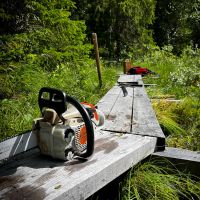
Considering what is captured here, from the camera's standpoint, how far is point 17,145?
1.95 m

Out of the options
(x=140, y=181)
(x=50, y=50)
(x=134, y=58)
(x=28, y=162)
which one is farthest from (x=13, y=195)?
(x=134, y=58)

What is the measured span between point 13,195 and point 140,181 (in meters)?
0.93

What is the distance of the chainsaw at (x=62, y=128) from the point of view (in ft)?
5.46

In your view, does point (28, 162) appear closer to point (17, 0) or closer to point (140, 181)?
point (140, 181)

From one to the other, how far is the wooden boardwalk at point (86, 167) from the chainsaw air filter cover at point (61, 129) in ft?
0.26

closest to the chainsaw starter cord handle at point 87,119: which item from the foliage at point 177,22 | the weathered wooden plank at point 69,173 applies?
the weathered wooden plank at point 69,173

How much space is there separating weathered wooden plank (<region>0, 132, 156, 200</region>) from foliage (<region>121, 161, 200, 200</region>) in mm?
111

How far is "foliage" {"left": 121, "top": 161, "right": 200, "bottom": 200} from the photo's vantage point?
1955 mm

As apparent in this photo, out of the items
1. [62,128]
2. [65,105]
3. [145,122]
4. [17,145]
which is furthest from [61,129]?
[145,122]

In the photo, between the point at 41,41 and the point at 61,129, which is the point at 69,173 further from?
the point at 41,41

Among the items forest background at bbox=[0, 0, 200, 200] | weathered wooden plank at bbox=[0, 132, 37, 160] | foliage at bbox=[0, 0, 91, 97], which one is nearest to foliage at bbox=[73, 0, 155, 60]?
forest background at bbox=[0, 0, 200, 200]

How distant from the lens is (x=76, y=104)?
65.2 inches

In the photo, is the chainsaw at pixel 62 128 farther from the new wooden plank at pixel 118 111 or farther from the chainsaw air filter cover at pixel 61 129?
the new wooden plank at pixel 118 111

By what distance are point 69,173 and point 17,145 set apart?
48 cm
